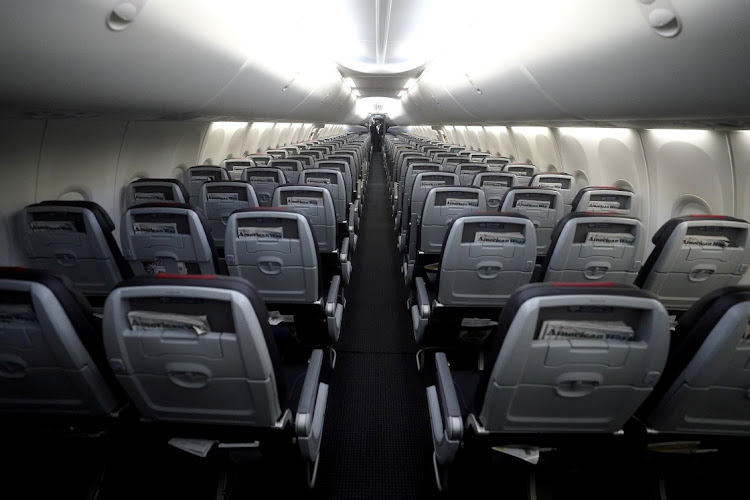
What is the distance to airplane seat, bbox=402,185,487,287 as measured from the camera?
3801mm

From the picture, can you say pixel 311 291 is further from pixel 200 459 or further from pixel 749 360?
pixel 749 360

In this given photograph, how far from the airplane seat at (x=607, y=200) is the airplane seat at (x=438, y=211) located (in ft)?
4.44

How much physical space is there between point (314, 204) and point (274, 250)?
51.6 inches

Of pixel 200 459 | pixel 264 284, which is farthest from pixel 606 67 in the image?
pixel 200 459

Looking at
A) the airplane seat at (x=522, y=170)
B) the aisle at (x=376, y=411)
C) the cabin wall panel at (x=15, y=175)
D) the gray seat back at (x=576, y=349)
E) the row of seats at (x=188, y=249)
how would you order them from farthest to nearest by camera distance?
the airplane seat at (x=522, y=170)
the cabin wall panel at (x=15, y=175)
the row of seats at (x=188, y=249)
the aisle at (x=376, y=411)
the gray seat back at (x=576, y=349)

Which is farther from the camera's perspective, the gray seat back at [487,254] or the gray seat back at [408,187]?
the gray seat back at [408,187]

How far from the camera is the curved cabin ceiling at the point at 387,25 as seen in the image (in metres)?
1.72

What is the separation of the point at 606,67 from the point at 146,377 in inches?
130

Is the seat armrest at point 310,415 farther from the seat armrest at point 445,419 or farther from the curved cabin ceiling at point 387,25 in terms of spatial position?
the curved cabin ceiling at point 387,25

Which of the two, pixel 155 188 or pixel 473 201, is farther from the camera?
pixel 155 188

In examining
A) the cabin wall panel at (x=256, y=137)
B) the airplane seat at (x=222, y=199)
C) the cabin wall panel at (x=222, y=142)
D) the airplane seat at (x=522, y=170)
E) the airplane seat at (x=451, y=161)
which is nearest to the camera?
the airplane seat at (x=222, y=199)

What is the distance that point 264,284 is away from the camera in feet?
9.63

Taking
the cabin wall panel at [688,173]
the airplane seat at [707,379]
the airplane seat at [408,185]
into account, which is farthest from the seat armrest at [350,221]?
the cabin wall panel at [688,173]

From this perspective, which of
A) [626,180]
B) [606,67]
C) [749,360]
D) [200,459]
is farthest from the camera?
[626,180]
